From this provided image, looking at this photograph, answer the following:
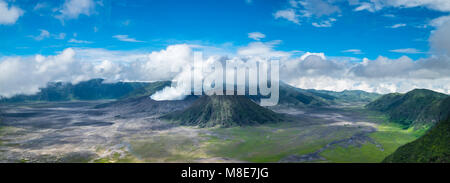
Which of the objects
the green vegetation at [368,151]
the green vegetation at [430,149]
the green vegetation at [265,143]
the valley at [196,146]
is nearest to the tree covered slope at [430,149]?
the green vegetation at [430,149]

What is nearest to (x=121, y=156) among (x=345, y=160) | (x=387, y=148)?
(x=345, y=160)

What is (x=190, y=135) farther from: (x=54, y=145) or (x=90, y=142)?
(x=54, y=145)

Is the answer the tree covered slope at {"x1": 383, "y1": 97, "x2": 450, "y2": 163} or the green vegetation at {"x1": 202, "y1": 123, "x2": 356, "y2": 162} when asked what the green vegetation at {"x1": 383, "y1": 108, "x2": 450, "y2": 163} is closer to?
the tree covered slope at {"x1": 383, "y1": 97, "x2": 450, "y2": 163}

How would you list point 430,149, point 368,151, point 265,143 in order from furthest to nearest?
1. point 265,143
2. point 368,151
3. point 430,149

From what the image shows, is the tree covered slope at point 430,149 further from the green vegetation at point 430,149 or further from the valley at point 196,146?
the valley at point 196,146

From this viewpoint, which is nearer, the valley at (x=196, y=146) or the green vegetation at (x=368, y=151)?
the green vegetation at (x=368, y=151)

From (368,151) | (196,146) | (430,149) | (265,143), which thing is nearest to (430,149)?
(430,149)

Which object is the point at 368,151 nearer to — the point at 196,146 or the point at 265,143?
→ the point at 265,143

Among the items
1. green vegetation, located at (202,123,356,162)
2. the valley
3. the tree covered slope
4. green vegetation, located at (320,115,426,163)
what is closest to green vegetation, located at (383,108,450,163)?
the tree covered slope
